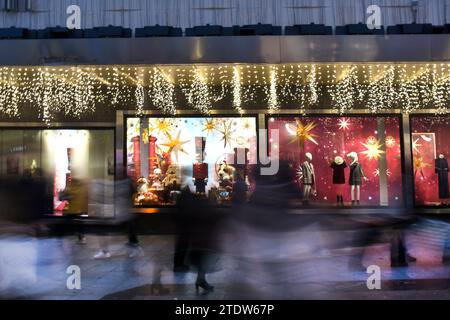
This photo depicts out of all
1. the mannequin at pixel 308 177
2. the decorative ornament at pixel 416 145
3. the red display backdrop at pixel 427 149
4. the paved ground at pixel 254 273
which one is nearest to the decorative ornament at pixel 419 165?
the red display backdrop at pixel 427 149

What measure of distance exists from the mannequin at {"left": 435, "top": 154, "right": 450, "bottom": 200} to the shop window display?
4170 mm

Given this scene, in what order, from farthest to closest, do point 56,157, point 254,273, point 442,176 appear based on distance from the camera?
1. point 56,157
2. point 442,176
3. point 254,273

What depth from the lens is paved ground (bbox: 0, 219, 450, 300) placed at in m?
5.56

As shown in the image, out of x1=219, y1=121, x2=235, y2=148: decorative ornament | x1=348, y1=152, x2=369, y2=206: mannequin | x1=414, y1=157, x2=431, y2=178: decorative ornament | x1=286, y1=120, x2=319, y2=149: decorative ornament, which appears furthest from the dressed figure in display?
x1=414, y1=157, x2=431, y2=178: decorative ornament

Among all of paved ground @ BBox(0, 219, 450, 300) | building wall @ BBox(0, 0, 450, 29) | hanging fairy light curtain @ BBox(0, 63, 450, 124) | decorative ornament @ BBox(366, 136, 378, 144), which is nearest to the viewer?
paved ground @ BBox(0, 219, 450, 300)

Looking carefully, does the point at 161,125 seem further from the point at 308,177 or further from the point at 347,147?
the point at 347,147

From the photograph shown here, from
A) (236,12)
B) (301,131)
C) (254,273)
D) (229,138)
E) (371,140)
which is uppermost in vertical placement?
(236,12)

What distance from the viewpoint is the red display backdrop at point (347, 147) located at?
32.2ft

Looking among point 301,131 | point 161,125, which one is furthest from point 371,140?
point 161,125

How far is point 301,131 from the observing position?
9.85 m

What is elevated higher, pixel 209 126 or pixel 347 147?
pixel 209 126

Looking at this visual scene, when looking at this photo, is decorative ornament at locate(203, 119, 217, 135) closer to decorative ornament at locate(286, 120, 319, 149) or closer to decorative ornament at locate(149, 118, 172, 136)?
decorative ornament at locate(149, 118, 172, 136)

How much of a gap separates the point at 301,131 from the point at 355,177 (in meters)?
1.61

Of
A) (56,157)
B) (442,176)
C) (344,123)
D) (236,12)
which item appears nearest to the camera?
(236,12)
